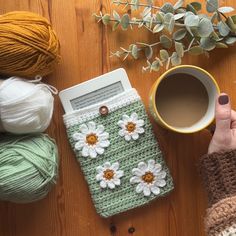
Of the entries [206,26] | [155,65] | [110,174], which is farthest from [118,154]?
[206,26]

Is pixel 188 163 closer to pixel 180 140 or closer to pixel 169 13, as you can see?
pixel 180 140

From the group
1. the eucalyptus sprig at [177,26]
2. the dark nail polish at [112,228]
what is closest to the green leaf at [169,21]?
the eucalyptus sprig at [177,26]

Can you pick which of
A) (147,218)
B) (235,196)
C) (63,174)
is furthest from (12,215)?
(235,196)

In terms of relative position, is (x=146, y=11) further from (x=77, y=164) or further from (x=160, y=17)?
(x=77, y=164)

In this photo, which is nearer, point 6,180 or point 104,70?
point 6,180

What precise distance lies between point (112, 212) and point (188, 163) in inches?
6.7

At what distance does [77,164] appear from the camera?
85 centimetres

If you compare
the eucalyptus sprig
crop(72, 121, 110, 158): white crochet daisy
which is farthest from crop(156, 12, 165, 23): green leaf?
crop(72, 121, 110, 158): white crochet daisy

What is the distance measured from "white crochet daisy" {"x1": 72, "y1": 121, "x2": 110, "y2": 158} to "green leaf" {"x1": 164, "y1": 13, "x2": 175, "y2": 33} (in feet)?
0.70

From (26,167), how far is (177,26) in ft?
1.22

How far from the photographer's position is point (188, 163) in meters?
0.87

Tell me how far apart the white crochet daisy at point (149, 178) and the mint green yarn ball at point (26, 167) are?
0.15 metres

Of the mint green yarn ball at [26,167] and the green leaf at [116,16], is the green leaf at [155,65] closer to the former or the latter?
the green leaf at [116,16]

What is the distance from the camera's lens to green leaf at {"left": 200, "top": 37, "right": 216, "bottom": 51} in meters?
0.82
